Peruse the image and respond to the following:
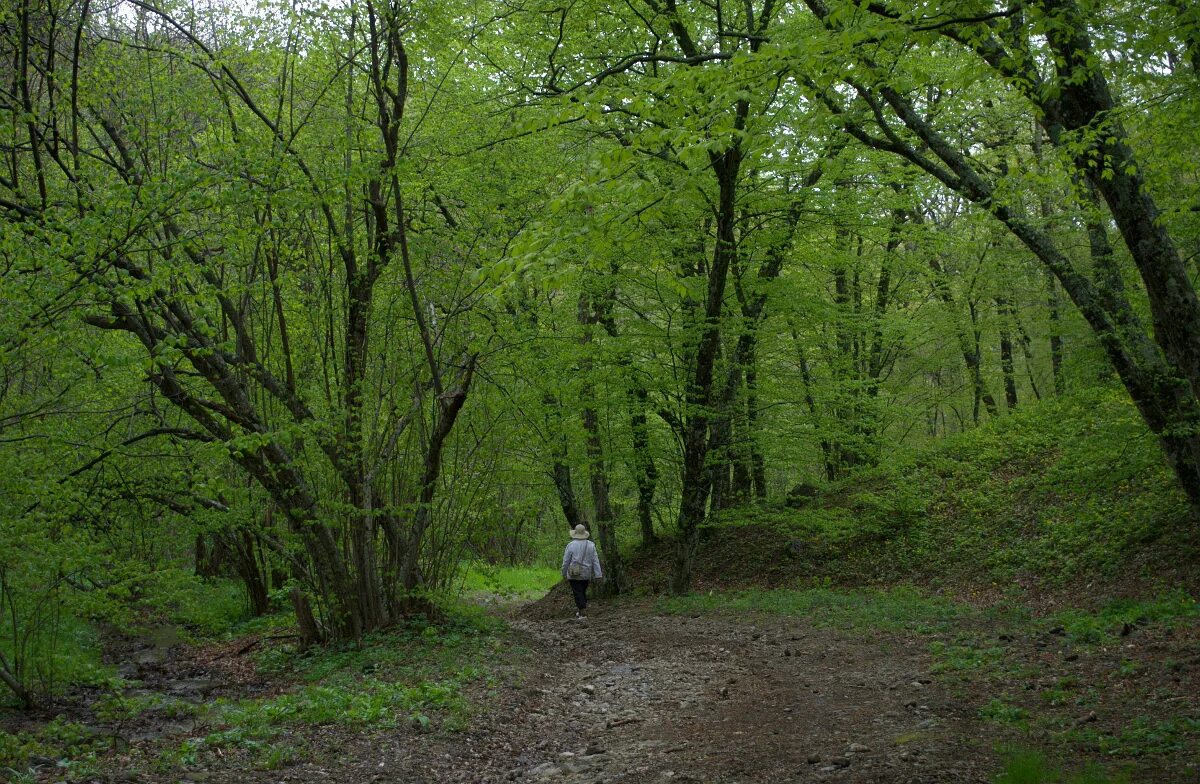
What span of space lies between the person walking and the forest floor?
331cm

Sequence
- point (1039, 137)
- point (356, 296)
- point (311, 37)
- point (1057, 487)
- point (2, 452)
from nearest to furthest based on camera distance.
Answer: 1. point (2, 452)
2. point (311, 37)
3. point (356, 296)
4. point (1057, 487)
5. point (1039, 137)

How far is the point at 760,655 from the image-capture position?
9.18 meters

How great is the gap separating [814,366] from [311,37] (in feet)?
41.3

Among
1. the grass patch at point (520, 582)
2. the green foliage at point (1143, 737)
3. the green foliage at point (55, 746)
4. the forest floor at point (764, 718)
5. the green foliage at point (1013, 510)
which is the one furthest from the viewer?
the grass patch at point (520, 582)

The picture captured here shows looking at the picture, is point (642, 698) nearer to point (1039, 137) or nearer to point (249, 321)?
point (249, 321)

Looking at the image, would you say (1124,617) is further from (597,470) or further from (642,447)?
(642,447)

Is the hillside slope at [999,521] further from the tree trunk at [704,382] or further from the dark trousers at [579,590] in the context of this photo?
the dark trousers at [579,590]

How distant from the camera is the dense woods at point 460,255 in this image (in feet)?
18.9

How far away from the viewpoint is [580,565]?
13.5 metres

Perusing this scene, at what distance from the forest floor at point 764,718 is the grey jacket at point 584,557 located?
3.37m

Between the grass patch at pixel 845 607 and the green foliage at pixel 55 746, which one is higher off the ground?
the green foliage at pixel 55 746

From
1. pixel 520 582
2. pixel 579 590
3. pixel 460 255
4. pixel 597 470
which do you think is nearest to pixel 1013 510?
pixel 597 470

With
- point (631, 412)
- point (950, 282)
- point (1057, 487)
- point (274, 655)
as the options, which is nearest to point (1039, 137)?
point (950, 282)

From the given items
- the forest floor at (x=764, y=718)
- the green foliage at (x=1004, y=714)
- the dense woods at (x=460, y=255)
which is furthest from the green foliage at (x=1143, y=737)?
the dense woods at (x=460, y=255)
